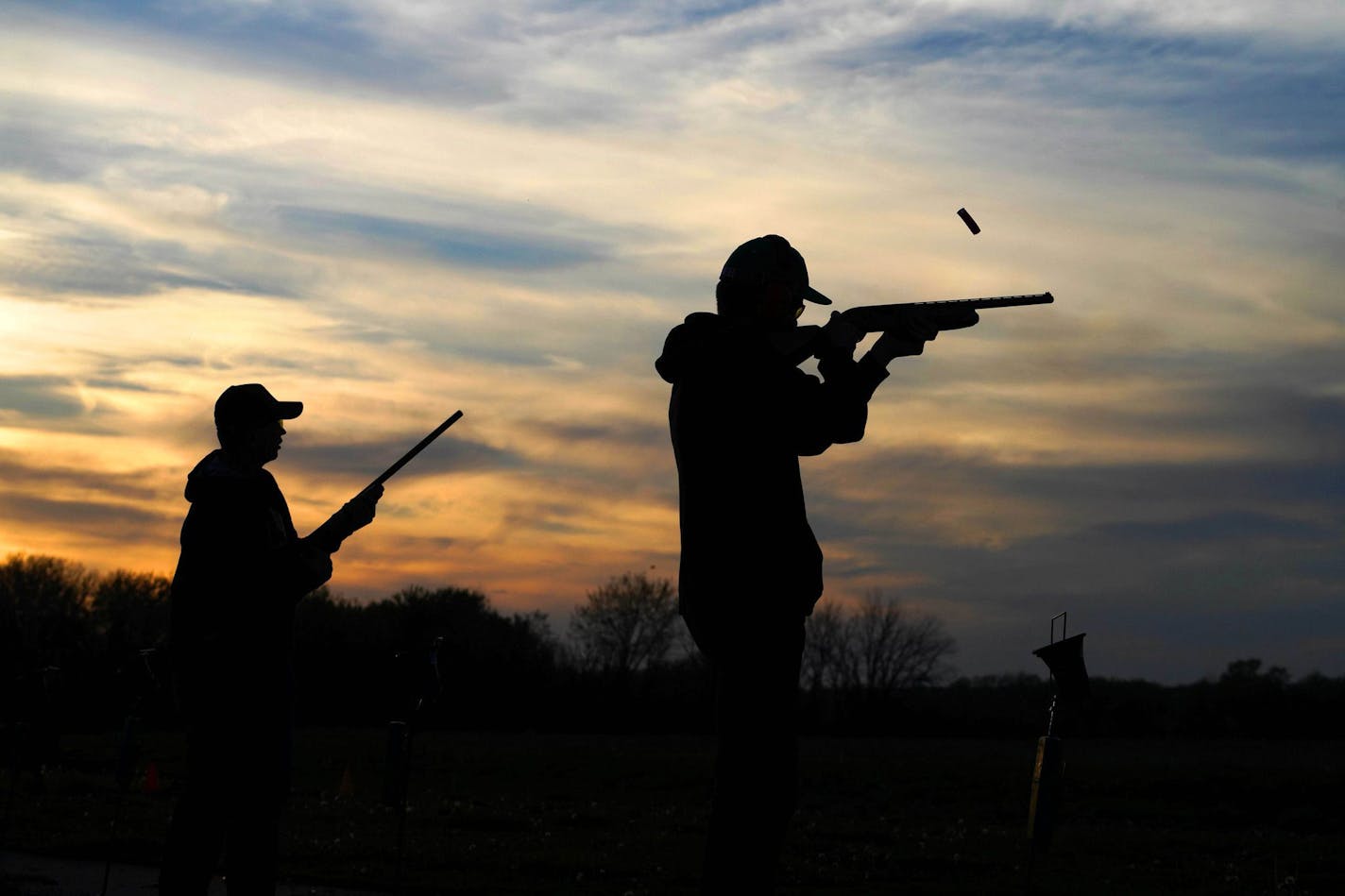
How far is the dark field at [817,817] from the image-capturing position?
12.9 metres

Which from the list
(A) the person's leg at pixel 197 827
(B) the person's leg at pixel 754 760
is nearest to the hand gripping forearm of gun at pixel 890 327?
(B) the person's leg at pixel 754 760

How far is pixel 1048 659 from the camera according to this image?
282 inches

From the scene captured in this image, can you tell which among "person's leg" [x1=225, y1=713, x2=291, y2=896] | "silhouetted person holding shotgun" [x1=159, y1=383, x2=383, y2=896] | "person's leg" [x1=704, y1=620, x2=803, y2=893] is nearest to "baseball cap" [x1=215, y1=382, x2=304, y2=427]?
"silhouetted person holding shotgun" [x1=159, y1=383, x2=383, y2=896]

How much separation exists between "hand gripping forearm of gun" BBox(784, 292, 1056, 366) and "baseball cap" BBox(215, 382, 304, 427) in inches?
102

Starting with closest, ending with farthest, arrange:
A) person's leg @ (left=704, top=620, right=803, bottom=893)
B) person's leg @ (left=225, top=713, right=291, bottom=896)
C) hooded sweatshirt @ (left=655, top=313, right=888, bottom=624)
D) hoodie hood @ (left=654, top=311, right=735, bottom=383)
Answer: person's leg @ (left=704, top=620, right=803, bottom=893) < hooded sweatshirt @ (left=655, top=313, right=888, bottom=624) < hoodie hood @ (left=654, top=311, right=735, bottom=383) < person's leg @ (left=225, top=713, right=291, bottom=896)

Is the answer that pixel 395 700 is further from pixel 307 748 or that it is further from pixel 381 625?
pixel 381 625

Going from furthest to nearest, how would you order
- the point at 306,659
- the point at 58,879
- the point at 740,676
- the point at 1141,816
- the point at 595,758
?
the point at 306,659 → the point at 595,758 → the point at 1141,816 → the point at 58,879 → the point at 740,676

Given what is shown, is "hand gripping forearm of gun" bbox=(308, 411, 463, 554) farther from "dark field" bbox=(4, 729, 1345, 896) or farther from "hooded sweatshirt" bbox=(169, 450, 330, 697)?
"dark field" bbox=(4, 729, 1345, 896)

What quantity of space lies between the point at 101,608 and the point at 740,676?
278 ft

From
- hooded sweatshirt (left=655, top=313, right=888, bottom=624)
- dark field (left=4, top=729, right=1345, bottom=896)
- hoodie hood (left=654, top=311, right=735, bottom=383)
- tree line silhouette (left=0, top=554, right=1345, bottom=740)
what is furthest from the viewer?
tree line silhouette (left=0, top=554, right=1345, bottom=740)

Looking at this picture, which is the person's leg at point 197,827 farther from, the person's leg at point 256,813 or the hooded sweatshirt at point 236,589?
the hooded sweatshirt at point 236,589

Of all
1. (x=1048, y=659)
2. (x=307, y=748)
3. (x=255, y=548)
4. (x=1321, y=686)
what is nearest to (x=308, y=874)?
(x=255, y=548)

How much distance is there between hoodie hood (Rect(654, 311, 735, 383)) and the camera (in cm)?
560

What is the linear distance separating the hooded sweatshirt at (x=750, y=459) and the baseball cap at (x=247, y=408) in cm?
227
